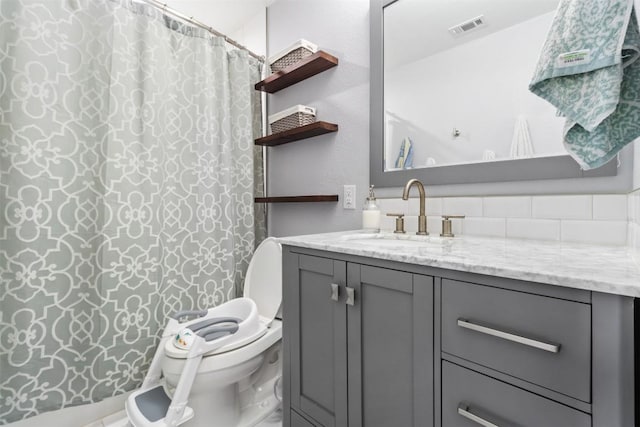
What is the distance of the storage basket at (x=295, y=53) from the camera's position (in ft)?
5.46

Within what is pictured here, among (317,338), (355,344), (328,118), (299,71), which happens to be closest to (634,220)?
(355,344)

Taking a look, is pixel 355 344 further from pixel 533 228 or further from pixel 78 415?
pixel 78 415

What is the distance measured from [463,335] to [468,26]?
1.17 meters

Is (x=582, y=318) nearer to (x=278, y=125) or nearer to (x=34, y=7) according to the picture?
(x=278, y=125)

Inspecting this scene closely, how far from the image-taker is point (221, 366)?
1234 mm

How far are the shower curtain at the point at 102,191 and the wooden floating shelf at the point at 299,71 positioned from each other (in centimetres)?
28

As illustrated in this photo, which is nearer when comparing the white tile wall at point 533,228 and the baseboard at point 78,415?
the white tile wall at point 533,228

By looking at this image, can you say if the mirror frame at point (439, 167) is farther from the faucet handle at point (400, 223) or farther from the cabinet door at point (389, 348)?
the cabinet door at point (389, 348)

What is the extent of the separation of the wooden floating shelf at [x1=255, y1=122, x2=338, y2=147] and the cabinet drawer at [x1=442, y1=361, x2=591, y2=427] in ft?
4.04

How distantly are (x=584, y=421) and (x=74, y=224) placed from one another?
178 centimetres

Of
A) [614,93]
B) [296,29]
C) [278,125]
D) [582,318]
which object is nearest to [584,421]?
[582,318]

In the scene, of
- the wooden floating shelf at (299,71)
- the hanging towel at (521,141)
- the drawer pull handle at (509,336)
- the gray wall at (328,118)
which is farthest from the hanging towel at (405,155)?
the drawer pull handle at (509,336)

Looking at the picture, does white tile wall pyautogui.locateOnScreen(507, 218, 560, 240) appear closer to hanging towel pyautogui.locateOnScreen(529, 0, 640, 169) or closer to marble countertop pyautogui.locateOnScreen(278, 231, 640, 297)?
marble countertop pyautogui.locateOnScreen(278, 231, 640, 297)

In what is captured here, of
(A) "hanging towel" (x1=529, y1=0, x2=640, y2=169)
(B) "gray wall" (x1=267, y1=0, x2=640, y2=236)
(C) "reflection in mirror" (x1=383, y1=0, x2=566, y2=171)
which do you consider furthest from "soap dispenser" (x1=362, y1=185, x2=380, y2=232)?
(A) "hanging towel" (x1=529, y1=0, x2=640, y2=169)
